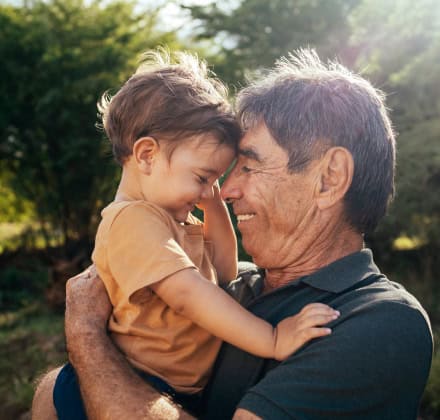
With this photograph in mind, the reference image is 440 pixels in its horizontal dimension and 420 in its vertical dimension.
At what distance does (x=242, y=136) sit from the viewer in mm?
2572

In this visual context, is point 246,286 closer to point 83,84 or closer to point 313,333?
point 313,333

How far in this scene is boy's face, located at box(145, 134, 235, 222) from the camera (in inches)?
92.4

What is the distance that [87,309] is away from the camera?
2385mm

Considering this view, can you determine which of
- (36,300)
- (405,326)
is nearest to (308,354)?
(405,326)

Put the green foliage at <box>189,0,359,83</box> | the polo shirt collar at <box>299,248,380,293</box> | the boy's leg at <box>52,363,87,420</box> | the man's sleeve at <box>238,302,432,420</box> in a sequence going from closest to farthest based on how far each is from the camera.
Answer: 1. the man's sleeve at <box>238,302,432,420</box>
2. the polo shirt collar at <box>299,248,380,293</box>
3. the boy's leg at <box>52,363,87,420</box>
4. the green foliage at <box>189,0,359,83</box>

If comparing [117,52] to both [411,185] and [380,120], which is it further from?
[380,120]

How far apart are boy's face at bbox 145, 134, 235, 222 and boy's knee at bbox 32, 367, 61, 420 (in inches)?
35.7

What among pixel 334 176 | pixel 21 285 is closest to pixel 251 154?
pixel 334 176

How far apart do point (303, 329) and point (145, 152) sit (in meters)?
0.83

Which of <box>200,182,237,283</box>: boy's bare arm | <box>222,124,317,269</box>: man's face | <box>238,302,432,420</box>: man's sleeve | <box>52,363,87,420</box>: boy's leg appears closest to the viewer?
<box>238,302,432,420</box>: man's sleeve

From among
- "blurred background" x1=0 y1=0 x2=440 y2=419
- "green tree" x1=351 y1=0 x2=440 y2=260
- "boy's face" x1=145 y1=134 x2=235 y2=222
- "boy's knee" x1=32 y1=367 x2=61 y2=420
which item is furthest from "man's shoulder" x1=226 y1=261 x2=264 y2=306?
"blurred background" x1=0 y1=0 x2=440 y2=419

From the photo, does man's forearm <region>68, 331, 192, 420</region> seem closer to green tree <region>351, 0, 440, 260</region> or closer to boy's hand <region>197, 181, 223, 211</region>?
boy's hand <region>197, 181, 223, 211</region>

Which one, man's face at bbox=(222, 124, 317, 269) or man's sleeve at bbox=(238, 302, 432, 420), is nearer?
man's sleeve at bbox=(238, 302, 432, 420)

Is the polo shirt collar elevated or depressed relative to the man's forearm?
elevated
